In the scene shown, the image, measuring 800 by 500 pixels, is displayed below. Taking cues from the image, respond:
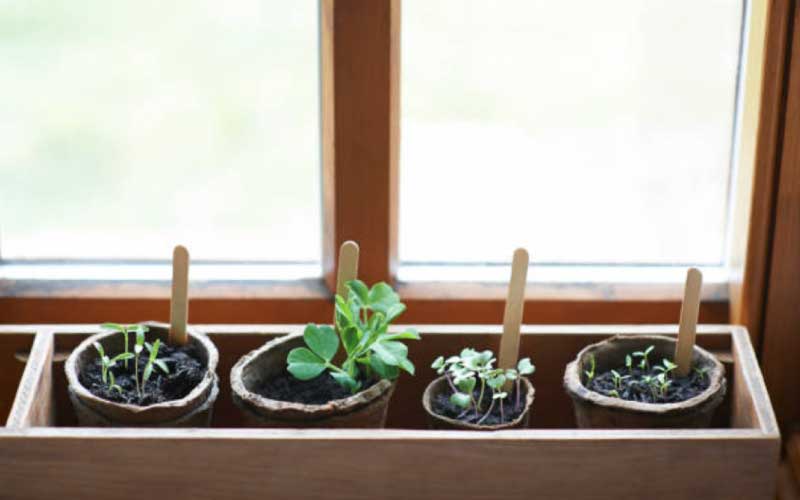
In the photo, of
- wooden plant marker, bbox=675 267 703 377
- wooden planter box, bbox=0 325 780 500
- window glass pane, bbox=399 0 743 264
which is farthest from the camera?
window glass pane, bbox=399 0 743 264

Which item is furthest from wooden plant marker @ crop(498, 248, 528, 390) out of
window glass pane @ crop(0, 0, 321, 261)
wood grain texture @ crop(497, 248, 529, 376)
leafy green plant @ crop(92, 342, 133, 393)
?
leafy green plant @ crop(92, 342, 133, 393)

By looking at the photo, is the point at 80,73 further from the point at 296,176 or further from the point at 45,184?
the point at 296,176

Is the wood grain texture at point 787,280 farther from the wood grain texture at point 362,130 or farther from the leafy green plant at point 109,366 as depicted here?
the leafy green plant at point 109,366

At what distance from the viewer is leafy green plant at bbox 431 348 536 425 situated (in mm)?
1215

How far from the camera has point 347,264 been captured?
4.09 ft

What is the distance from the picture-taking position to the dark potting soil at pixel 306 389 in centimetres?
123

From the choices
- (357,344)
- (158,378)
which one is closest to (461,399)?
(357,344)

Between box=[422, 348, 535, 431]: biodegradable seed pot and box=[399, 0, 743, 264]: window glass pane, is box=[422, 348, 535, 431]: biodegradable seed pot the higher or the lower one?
the lower one

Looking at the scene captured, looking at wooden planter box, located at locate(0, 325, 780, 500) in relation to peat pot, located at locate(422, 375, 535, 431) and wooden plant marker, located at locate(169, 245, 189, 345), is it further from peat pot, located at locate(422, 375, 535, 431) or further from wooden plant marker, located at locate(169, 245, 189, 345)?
wooden plant marker, located at locate(169, 245, 189, 345)

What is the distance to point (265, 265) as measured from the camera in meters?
1.46

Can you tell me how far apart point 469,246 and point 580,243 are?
0.48 feet

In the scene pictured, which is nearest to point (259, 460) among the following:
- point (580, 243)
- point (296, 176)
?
point (296, 176)

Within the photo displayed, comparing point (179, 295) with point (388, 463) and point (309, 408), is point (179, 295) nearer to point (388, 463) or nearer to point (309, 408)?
point (309, 408)

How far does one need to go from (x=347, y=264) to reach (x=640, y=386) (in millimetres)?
357
